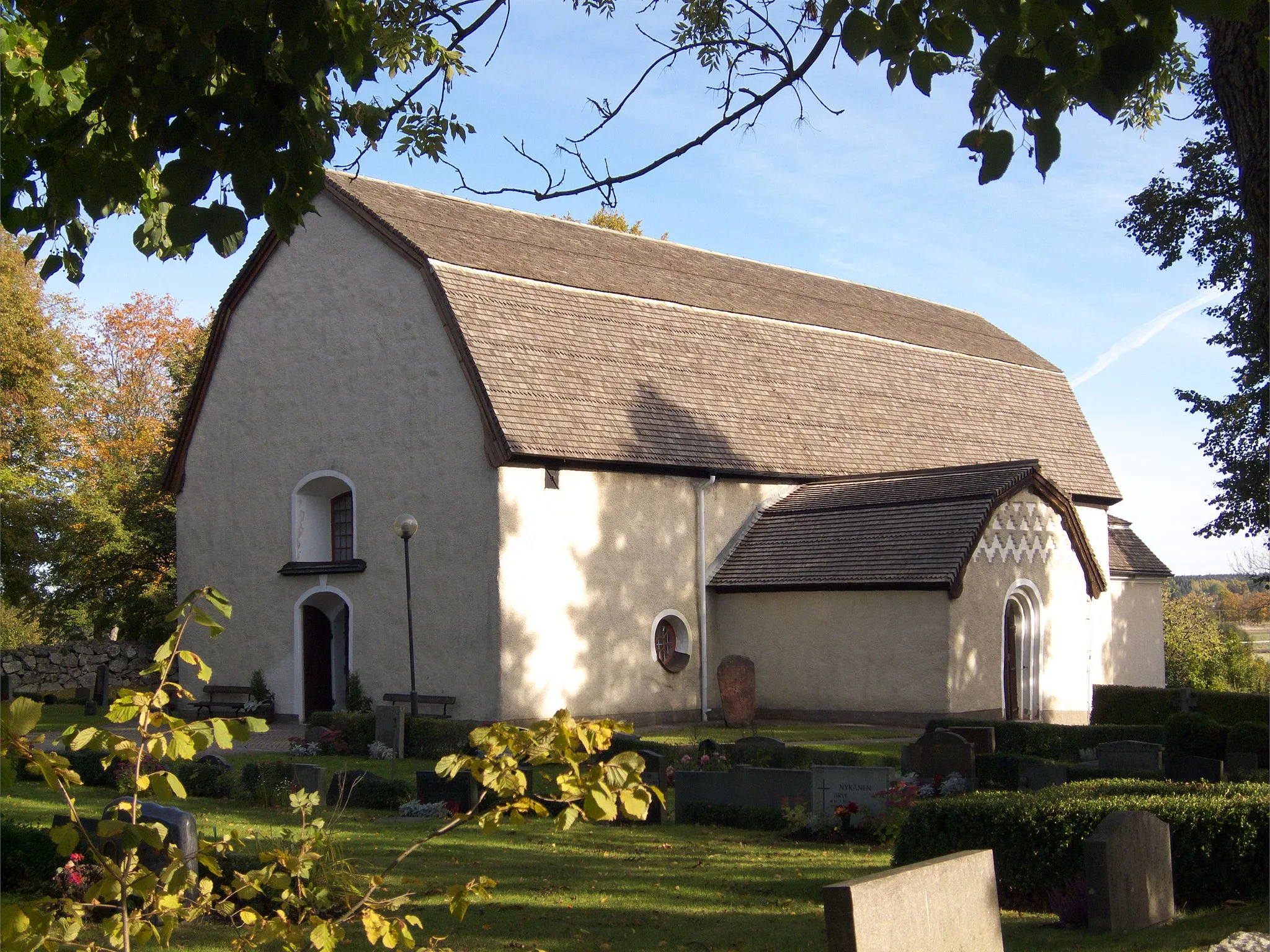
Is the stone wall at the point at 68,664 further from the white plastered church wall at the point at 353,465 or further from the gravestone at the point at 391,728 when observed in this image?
the gravestone at the point at 391,728

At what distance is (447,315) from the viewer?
73.7 feet

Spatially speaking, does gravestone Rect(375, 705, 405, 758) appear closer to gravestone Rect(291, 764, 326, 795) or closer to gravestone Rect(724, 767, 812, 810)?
gravestone Rect(291, 764, 326, 795)

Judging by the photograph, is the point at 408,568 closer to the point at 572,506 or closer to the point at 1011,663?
the point at 572,506

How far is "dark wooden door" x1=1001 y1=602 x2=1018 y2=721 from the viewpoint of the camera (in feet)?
79.0

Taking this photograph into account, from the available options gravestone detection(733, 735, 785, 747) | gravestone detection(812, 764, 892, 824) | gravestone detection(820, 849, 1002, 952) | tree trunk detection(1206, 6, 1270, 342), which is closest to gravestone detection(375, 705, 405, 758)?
gravestone detection(733, 735, 785, 747)

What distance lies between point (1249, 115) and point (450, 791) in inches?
401

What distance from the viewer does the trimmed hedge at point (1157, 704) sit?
79.4 feet

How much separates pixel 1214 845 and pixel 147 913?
735 centimetres

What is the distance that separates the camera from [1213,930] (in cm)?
762

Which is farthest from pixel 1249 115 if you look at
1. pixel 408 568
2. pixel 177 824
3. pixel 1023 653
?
pixel 1023 653

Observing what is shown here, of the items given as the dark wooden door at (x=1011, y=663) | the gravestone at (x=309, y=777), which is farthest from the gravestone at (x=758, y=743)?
the dark wooden door at (x=1011, y=663)

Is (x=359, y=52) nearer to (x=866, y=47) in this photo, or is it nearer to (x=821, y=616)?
(x=866, y=47)

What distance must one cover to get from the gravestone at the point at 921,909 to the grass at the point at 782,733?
44.8 ft

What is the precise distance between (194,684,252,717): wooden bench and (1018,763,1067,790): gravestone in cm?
1675
